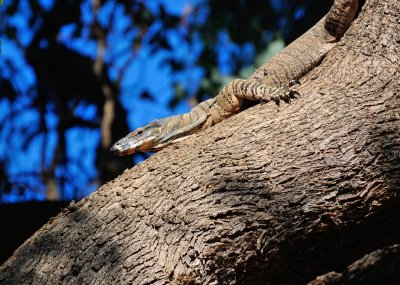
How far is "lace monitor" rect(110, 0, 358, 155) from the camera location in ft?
19.0

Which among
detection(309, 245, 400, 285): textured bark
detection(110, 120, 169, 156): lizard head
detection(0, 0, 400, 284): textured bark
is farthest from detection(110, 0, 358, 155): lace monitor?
detection(309, 245, 400, 285): textured bark

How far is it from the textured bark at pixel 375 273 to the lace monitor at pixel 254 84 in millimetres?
1515

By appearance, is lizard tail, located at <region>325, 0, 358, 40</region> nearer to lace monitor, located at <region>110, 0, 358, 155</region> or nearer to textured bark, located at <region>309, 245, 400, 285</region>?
lace monitor, located at <region>110, 0, 358, 155</region>

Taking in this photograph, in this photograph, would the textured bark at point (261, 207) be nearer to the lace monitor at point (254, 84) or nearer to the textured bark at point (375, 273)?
the textured bark at point (375, 273)

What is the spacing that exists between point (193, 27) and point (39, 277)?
1069 cm

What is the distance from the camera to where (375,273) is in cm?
520

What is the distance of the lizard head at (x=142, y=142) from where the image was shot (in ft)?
20.5

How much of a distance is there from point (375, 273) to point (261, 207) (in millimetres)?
1567

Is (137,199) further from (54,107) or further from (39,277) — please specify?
(54,107)

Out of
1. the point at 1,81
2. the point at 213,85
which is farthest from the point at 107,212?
the point at 213,85

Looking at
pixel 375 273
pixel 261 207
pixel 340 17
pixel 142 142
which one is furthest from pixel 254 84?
pixel 261 207

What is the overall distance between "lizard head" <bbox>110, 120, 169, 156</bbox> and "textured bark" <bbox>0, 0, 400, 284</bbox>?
1.58 meters

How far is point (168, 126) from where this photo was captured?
20.5ft

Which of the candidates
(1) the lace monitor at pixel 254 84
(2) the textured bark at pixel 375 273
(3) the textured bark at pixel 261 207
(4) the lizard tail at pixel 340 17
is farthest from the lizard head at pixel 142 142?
(2) the textured bark at pixel 375 273
